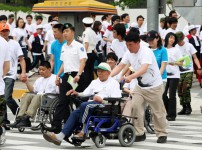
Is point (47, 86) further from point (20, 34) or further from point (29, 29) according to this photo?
point (29, 29)

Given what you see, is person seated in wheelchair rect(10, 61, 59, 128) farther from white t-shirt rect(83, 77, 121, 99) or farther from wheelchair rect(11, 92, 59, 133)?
white t-shirt rect(83, 77, 121, 99)

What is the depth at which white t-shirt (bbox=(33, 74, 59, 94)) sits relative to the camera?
16.3 m

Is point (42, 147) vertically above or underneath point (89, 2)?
underneath

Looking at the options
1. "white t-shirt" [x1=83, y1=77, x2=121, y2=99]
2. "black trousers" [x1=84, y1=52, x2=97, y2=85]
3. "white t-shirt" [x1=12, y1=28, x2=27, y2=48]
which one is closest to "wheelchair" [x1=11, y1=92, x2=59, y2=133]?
"white t-shirt" [x1=83, y1=77, x2=121, y2=99]

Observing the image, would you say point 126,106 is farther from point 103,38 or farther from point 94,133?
point 103,38

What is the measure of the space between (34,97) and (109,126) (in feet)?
8.08

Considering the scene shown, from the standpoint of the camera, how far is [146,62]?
46.4 ft

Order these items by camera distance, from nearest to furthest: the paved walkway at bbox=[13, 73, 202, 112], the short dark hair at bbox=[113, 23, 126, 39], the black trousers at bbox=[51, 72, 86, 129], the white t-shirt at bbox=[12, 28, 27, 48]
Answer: the black trousers at bbox=[51, 72, 86, 129] < the short dark hair at bbox=[113, 23, 126, 39] < the paved walkway at bbox=[13, 73, 202, 112] < the white t-shirt at bbox=[12, 28, 27, 48]

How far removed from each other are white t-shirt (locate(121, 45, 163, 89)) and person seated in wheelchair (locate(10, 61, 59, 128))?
89.3 inches

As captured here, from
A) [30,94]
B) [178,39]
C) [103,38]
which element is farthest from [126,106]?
[103,38]

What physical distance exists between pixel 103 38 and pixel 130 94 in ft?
36.6

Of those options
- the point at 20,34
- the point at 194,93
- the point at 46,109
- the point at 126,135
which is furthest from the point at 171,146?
the point at 20,34

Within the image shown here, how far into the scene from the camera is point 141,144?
1447 centimetres

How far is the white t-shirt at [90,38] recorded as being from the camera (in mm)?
22281
